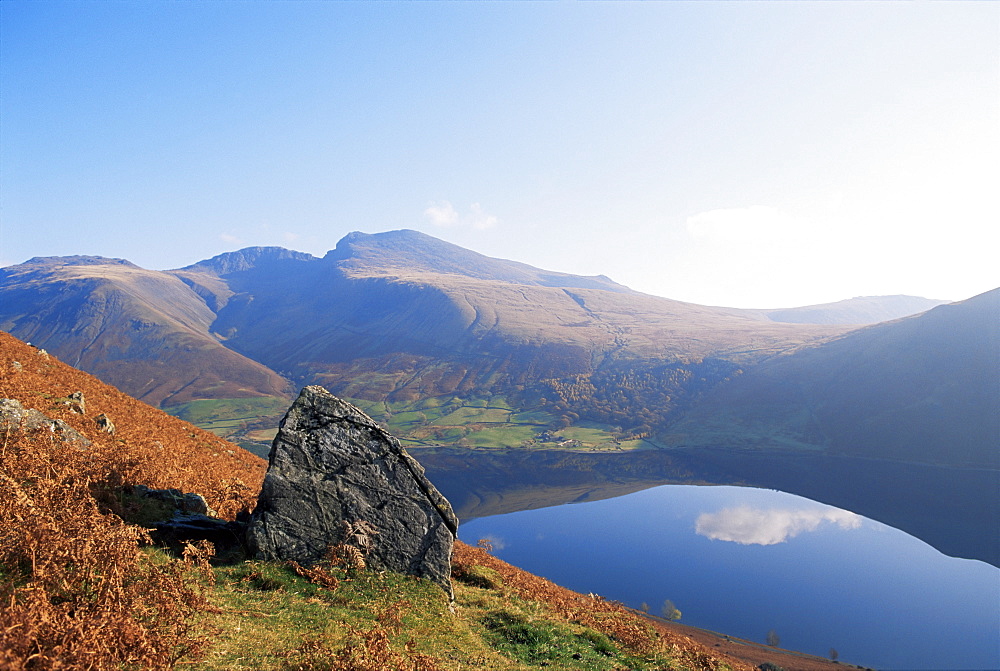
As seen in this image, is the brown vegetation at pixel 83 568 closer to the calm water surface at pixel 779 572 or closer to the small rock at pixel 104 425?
the small rock at pixel 104 425

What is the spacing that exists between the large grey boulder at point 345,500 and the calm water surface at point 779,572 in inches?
2271

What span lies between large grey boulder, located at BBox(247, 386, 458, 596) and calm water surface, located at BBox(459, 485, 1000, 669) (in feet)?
189

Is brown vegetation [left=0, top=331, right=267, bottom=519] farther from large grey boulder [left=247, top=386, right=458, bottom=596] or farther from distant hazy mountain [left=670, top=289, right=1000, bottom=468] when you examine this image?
distant hazy mountain [left=670, top=289, right=1000, bottom=468]

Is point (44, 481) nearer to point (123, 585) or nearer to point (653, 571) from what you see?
point (123, 585)

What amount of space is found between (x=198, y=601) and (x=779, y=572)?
85.8m

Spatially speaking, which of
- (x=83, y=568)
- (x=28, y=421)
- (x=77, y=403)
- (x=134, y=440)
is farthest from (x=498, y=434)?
(x=83, y=568)

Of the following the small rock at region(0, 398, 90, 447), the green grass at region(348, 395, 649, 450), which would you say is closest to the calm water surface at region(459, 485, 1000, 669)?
the green grass at region(348, 395, 649, 450)

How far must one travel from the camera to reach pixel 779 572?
73438mm

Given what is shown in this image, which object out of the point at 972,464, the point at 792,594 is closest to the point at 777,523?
the point at 792,594

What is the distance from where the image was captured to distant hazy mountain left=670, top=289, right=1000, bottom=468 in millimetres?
140125

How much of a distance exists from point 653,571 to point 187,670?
79.0 meters

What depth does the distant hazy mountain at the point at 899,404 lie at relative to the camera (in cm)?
14012

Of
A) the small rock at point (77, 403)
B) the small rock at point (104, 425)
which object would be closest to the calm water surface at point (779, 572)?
the small rock at point (104, 425)

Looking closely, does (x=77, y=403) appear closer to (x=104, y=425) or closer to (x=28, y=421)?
(x=104, y=425)
